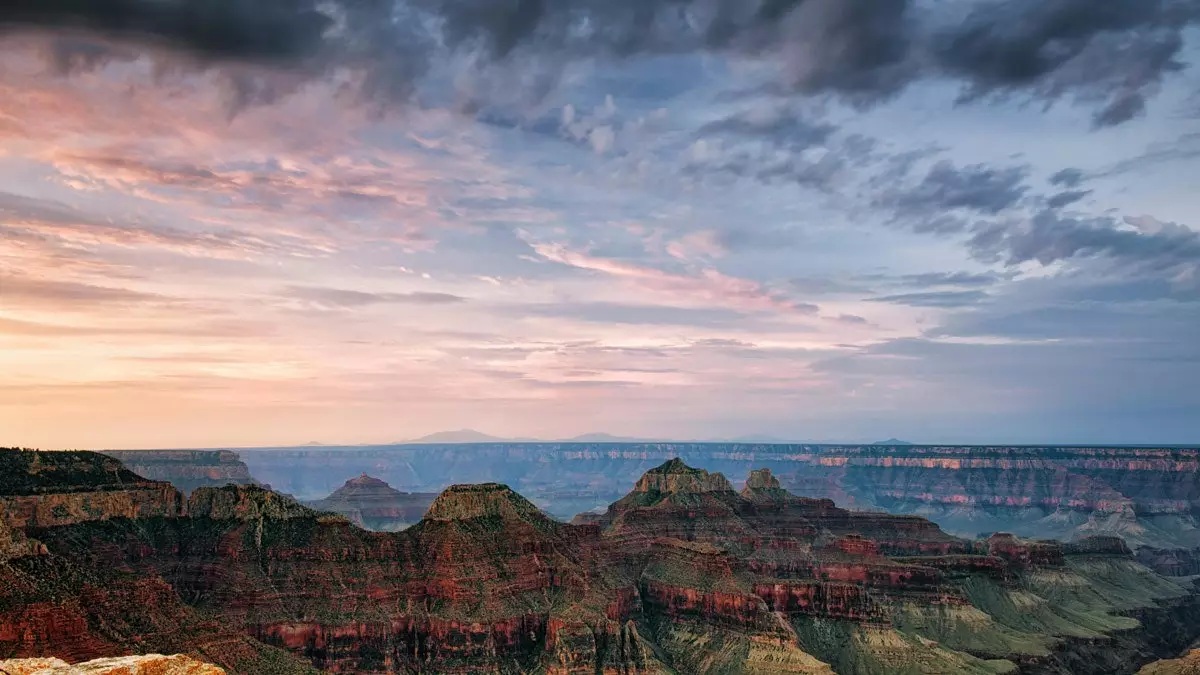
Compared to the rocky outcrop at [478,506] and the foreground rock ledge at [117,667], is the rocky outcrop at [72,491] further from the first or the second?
the foreground rock ledge at [117,667]

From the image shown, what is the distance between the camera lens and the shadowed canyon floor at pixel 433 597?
87562 mm

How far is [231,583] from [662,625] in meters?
59.6

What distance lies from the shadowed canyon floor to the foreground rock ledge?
3939 cm

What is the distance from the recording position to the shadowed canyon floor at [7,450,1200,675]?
3447 inches

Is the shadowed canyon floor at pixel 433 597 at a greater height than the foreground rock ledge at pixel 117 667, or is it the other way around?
the foreground rock ledge at pixel 117 667

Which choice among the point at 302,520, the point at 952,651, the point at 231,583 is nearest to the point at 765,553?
the point at 952,651

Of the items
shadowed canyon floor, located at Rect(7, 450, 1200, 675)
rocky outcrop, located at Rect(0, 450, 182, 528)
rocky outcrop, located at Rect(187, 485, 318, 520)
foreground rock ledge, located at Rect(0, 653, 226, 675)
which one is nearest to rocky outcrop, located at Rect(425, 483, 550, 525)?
shadowed canyon floor, located at Rect(7, 450, 1200, 675)

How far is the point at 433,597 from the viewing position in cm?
12388

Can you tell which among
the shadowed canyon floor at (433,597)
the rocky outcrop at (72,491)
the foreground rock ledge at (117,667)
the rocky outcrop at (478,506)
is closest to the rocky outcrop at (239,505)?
the shadowed canyon floor at (433,597)

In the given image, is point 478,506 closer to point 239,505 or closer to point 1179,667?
point 239,505

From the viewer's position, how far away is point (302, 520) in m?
126

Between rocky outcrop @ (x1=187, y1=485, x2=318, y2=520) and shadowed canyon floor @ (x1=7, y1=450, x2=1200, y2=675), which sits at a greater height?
→ rocky outcrop @ (x1=187, y1=485, x2=318, y2=520)

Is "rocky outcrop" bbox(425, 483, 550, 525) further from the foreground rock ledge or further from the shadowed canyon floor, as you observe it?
the foreground rock ledge

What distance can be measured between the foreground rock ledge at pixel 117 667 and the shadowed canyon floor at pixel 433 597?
3939 centimetres
